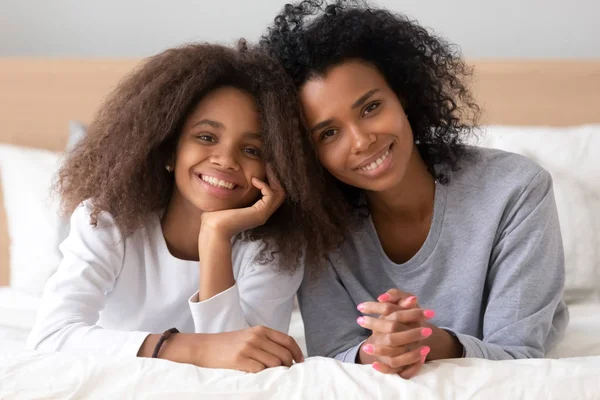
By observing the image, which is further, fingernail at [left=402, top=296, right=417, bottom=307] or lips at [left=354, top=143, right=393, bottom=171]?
lips at [left=354, top=143, right=393, bottom=171]

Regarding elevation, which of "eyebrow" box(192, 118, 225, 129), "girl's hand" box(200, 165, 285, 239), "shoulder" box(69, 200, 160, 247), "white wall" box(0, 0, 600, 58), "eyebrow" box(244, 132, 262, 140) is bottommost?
"shoulder" box(69, 200, 160, 247)

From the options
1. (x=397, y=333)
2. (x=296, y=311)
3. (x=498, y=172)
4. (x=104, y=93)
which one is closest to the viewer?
(x=397, y=333)

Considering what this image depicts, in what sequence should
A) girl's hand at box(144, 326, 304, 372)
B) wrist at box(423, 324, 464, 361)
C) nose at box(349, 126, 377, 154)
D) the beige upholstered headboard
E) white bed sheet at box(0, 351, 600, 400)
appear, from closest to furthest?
white bed sheet at box(0, 351, 600, 400)
girl's hand at box(144, 326, 304, 372)
wrist at box(423, 324, 464, 361)
nose at box(349, 126, 377, 154)
the beige upholstered headboard

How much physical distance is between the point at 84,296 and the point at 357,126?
638 millimetres

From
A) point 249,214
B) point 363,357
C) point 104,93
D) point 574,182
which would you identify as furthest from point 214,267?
point 104,93

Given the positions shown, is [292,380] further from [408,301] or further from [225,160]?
[225,160]

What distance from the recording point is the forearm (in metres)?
1.53

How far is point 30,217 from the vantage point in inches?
89.5

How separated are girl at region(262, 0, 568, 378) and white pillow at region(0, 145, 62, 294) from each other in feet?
2.85

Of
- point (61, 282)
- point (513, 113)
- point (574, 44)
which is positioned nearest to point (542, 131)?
point (513, 113)

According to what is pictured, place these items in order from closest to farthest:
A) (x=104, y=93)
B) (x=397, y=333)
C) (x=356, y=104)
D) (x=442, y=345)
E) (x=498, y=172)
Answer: (x=397, y=333), (x=442, y=345), (x=356, y=104), (x=498, y=172), (x=104, y=93)

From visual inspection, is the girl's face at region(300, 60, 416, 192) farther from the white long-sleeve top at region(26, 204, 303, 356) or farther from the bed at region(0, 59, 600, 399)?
the bed at region(0, 59, 600, 399)

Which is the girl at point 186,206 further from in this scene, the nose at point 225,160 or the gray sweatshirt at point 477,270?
the gray sweatshirt at point 477,270

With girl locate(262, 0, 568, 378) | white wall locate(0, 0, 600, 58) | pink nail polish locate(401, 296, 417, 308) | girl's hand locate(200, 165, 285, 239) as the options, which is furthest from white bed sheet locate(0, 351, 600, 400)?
white wall locate(0, 0, 600, 58)
